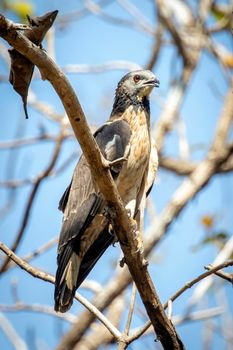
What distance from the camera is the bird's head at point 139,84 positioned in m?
5.84

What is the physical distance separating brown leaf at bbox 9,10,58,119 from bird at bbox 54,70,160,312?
4.81ft

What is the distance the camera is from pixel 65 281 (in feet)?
15.2

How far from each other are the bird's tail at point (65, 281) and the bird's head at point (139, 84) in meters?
Answer: 1.72

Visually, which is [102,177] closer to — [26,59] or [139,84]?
[26,59]

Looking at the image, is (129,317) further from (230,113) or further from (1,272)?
(230,113)

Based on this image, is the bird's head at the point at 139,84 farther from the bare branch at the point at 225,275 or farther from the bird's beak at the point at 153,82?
the bare branch at the point at 225,275

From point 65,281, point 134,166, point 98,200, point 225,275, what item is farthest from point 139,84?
point 225,275

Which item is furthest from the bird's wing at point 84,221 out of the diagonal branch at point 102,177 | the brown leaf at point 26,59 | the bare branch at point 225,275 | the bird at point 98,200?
the brown leaf at point 26,59

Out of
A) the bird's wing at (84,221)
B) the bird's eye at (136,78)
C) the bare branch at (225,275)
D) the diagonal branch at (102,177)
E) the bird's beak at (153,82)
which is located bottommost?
the bare branch at (225,275)

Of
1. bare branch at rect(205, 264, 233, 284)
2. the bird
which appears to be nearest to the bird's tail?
the bird

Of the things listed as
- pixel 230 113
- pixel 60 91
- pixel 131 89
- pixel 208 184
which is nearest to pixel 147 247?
pixel 208 184

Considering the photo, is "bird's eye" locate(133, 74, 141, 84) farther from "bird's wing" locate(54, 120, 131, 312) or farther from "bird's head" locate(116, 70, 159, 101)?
"bird's wing" locate(54, 120, 131, 312)

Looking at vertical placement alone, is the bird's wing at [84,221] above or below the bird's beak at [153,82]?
below

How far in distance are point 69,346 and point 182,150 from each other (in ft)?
11.1
